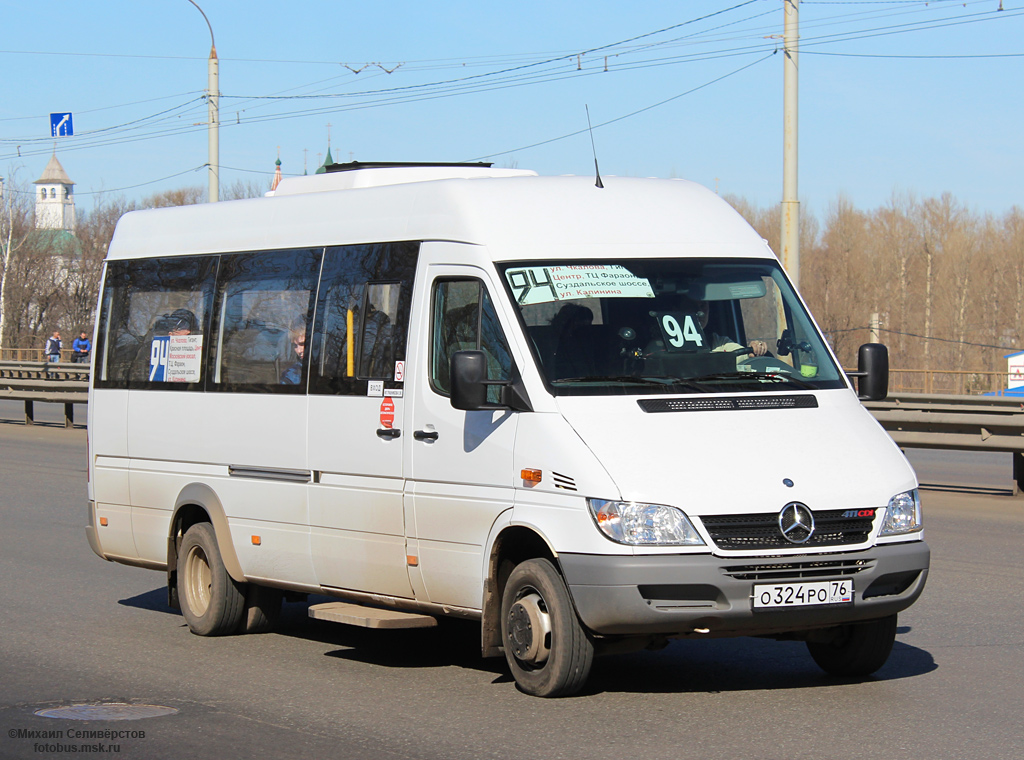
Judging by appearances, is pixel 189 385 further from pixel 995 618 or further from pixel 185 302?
pixel 995 618

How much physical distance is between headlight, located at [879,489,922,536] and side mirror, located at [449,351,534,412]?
1.69 meters

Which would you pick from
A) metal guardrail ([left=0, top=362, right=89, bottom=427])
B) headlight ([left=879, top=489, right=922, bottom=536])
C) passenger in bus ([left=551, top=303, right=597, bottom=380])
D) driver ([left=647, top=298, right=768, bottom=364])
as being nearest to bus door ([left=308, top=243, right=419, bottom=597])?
passenger in bus ([left=551, top=303, right=597, bottom=380])

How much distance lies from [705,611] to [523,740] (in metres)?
0.98

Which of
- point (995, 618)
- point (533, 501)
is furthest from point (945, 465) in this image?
point (533, 501)

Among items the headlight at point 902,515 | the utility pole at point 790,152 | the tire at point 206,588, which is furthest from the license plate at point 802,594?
the utility pole at point 790,152

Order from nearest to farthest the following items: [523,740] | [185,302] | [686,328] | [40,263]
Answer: [523,740], [686,328], [185,302], [40,263]

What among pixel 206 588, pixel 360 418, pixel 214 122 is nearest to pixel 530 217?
pixel 360 418

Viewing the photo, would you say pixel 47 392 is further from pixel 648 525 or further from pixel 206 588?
pixel 648 525

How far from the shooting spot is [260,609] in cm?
879

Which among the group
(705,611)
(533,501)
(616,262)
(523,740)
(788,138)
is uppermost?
(788,138)

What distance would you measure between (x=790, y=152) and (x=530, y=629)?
51.1ft

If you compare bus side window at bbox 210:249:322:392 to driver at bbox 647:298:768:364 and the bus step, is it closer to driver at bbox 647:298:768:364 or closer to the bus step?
the bus step

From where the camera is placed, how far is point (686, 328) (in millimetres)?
7023

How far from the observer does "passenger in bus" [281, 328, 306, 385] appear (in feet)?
26.8
